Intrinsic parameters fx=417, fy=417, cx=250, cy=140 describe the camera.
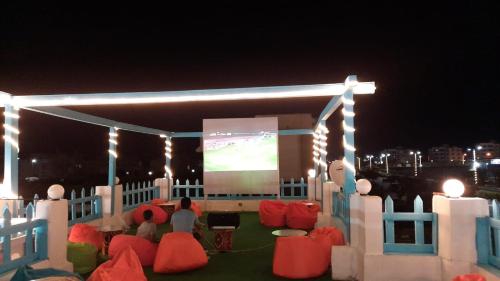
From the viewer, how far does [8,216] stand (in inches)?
188

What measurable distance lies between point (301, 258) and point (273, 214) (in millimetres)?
4538

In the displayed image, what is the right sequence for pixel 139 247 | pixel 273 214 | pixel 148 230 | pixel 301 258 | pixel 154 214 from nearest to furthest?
pixel 301 258
pixel 139 247
pixel 148 230
pixel 273 214
pixel 154 214

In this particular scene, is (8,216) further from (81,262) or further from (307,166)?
(307,166)

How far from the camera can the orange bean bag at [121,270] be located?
438 cm

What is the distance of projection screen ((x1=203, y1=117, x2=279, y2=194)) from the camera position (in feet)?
39.2

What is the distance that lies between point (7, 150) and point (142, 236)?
106 inches

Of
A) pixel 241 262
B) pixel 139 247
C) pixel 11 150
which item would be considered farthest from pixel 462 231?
pixel 11 150

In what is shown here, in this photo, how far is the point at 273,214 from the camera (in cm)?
1015

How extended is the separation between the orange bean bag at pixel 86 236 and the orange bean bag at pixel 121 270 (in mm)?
2587

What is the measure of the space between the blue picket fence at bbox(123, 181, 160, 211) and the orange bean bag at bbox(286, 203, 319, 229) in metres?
4.29

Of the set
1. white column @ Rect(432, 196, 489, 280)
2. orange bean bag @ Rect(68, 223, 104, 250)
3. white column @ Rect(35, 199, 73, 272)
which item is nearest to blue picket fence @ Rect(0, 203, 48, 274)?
white column @ Rect(35, 199, 73, 272)

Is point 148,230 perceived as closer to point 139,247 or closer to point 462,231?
point 139,247

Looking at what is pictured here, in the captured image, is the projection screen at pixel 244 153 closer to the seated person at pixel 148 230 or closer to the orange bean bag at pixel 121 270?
the seated person at pixel 148 230

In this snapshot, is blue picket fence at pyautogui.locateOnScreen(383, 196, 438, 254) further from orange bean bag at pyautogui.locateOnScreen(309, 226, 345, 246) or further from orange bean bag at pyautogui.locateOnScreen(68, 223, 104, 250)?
orange bean bag at pyautogui.locateOnScreen(68, 223, 104, 250)
